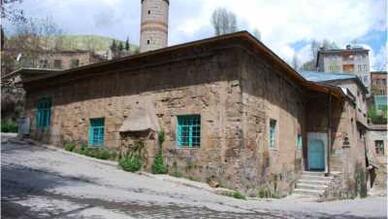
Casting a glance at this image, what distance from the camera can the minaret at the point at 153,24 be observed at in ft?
99.5

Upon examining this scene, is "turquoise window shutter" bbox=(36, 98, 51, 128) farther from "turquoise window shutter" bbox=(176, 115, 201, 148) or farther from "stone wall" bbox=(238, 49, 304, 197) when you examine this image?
"stone wall" bbox=(238, 49, 304, 197)

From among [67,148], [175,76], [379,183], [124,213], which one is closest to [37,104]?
[67,148]

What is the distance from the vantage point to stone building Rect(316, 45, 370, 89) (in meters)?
44.0

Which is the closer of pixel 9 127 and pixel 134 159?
pixel 134 159

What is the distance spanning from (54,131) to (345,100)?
44.2 feet

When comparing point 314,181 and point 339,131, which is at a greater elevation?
point 339,131

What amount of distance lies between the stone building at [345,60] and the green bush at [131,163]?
32.9 metres

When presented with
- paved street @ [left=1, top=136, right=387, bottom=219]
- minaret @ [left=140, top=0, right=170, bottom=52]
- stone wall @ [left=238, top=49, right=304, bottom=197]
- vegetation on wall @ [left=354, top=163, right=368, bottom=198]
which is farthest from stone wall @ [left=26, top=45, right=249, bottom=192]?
minaret @ [left=140, top=0, right=170, bottom=52]

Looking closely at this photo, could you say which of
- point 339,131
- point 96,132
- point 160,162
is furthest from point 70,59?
point 160,162

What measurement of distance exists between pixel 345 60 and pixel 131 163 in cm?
3692

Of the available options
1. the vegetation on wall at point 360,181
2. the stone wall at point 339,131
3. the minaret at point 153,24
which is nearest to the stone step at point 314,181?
the stone wall at point 339,131

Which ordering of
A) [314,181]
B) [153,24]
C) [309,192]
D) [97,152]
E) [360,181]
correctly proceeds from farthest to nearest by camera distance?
[153,24]
[360,181]
[314,181]
[97,152]
[309,192]

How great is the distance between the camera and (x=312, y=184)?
56.5 ft

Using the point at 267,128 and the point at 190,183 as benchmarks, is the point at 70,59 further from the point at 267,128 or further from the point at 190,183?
the point at 190,183
